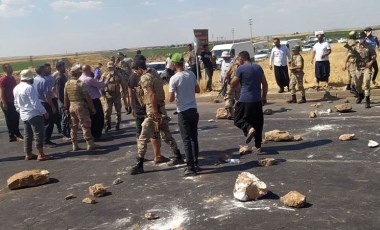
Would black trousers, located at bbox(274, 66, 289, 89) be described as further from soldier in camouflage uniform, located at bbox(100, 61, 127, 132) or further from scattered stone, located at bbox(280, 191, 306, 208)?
scattered stone, located at bbox(280, 191, 306, 208)

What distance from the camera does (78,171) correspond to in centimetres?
741

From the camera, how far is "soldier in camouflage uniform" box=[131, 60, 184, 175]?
6.46 metres

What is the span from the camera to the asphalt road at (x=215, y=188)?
458 cm

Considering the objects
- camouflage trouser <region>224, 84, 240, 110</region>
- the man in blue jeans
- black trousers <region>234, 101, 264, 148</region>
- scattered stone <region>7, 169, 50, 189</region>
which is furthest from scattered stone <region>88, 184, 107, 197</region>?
camouflage trouser <region>224, 84, 240, 110</region>

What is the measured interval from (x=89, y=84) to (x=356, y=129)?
5856 millimetres

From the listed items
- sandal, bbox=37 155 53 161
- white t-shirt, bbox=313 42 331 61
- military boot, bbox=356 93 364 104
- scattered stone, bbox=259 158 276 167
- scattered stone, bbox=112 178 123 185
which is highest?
white t-shirt, bbox=313 42 331 61

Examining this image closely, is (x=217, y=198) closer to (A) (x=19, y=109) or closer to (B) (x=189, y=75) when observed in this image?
(B) (x=189, y=75)

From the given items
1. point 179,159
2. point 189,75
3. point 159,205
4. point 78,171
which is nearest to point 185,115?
point 189,75

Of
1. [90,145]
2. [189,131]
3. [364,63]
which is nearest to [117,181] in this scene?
[189,131]

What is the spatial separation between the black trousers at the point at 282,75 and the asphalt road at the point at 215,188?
4403mm

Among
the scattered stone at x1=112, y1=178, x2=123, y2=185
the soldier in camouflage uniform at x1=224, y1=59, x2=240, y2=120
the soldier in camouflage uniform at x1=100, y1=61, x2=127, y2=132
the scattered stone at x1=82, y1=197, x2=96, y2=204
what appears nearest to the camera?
the scattered stone at x1=82, y1=197, x2=96, y2=204

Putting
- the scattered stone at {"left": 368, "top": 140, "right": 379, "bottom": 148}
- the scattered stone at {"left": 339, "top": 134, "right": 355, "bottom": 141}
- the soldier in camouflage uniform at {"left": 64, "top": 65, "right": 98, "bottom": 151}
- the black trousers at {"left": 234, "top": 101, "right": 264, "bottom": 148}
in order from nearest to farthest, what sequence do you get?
1. the scattered stone at {"left": 368, "top": 140, "right": 379, "bottom": 148}
2. the black trousers at {"left": 234, "top": 101, "right": 264, "bottom": 148}
3. the scattered stone at {"left": 339, "top": 134, "right": 355, "bottom": 141}
4. the soldier in camouflage uniform at {"left": 64, "top": 65, "right": 98, "bottom": 151}

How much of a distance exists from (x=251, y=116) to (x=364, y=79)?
4.72 m

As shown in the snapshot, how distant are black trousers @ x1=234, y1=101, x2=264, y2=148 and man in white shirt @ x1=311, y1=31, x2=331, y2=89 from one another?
21.0 ft
